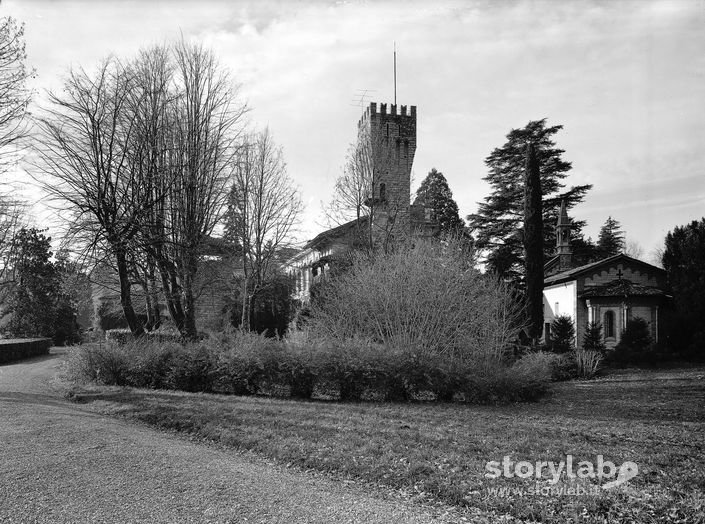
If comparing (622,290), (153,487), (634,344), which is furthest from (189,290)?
(622,290)

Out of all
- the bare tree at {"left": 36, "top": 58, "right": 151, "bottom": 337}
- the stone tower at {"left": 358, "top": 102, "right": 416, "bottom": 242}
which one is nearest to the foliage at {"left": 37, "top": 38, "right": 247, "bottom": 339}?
the bare tree at {"left": 36, "top": 58, "right": 151, "bottom": 337}

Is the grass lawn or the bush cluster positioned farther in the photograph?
the bush cluster

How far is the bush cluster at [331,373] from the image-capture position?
→ 41.2 feet

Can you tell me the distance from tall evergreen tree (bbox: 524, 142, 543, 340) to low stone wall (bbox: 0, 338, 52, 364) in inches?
986

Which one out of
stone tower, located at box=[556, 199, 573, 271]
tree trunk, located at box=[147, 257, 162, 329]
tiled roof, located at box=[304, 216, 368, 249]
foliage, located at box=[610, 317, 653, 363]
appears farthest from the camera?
stone tower, located at box=[556, 199, 573, 271]

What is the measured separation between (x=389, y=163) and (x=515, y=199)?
14.9 m

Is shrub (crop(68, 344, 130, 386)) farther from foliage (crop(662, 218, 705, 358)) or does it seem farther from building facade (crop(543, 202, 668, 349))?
building facade (crop(543, 202, 668, 349))

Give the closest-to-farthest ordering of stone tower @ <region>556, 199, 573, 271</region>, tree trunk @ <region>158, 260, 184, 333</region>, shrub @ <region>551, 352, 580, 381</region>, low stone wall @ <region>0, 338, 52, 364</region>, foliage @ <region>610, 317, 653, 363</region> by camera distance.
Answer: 1. tree trunk @ <region>158, 260, 184, 333</region>
2. shrub @ <region>551, 352, 580, 381</region>
3. low stone wall @ <region>0, 338, 52, 364</region>
4. foliage @ <region>610, 317, 653, 363</region>
5. stone tower @ <region>556, 199, 573, 271</region>

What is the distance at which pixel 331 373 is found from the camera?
1268 centimetres

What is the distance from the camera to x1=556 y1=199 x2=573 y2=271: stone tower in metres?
38.8

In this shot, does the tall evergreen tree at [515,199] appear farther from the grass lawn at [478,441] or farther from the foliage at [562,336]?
the grass lawn at [478,441]

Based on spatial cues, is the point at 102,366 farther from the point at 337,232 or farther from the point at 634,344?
the point at 634,344

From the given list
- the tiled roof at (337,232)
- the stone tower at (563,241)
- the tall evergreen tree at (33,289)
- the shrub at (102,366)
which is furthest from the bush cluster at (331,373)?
the stone tower at (563,241)

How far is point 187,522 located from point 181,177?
56.8 feet
